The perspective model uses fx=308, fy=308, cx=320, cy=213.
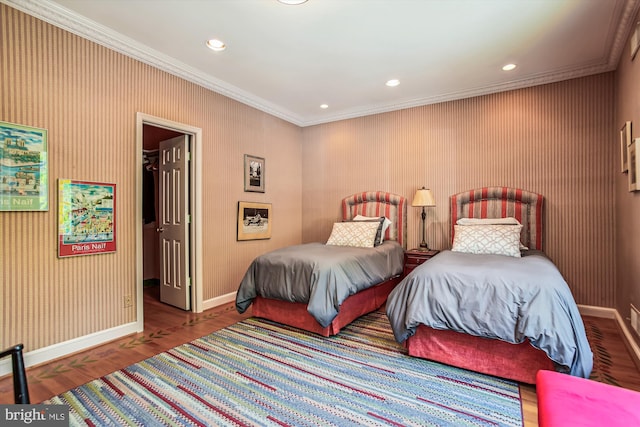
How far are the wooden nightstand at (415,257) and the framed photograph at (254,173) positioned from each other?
7.44ft

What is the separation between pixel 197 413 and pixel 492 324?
193 cm

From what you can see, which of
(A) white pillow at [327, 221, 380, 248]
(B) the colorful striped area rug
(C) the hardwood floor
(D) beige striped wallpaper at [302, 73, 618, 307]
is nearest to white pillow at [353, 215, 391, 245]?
(A) white pillow at [327, 221, 380, 248]

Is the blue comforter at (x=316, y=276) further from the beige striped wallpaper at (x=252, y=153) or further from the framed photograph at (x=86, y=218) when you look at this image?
the framed photograph at (x=86, y=218)

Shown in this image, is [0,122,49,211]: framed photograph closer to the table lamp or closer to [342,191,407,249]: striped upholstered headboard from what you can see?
[342,191,407,249]: striped upholstered headboard

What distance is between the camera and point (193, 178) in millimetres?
3613

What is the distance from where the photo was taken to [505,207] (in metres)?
3.76

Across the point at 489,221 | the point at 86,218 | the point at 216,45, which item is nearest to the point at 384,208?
the point at 489,221

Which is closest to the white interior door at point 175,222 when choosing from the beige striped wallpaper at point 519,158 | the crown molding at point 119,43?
the crown molding at point 119,43

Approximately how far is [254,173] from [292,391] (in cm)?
Result: 305

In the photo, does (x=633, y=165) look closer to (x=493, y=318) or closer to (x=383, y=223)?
(x=493, y=318)

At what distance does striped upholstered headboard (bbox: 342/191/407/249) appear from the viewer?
14.6ft

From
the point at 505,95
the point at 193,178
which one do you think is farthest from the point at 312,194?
the point at 505,95

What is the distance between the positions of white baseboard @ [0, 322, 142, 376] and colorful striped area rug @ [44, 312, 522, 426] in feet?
2.11

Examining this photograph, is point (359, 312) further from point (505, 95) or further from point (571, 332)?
point (505, 95)
